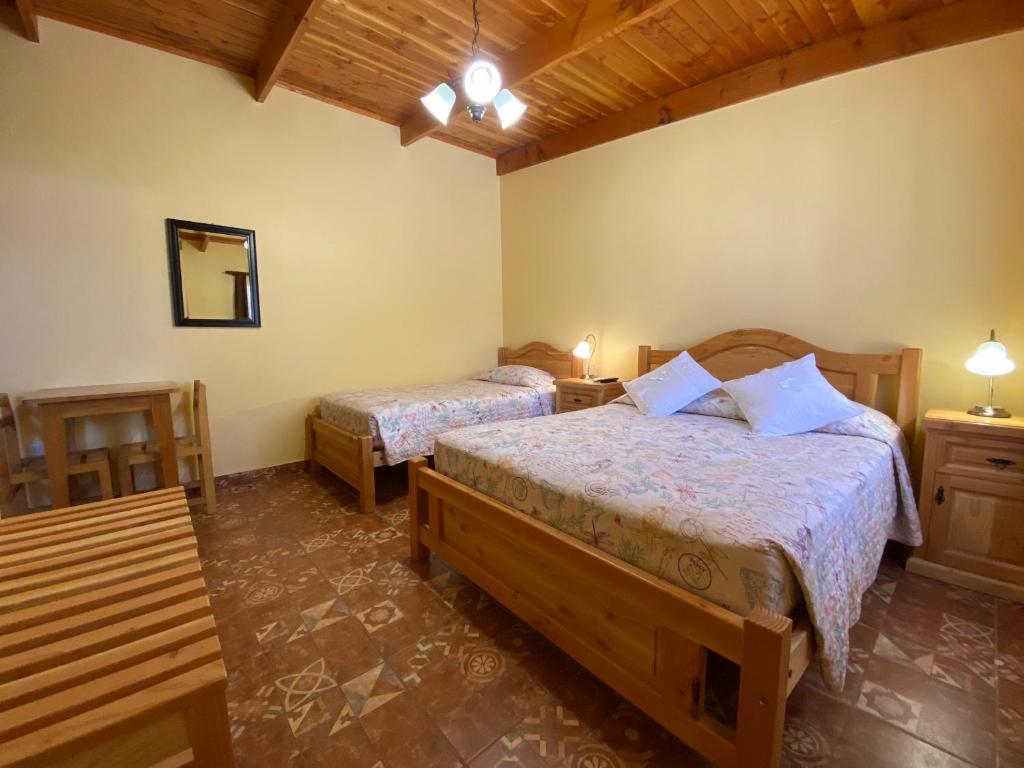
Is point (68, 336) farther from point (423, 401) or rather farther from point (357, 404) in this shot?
Result: point (423, 401)

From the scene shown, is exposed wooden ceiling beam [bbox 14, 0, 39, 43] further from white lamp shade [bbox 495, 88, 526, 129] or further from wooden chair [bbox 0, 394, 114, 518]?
white lamp shade [bbox 495, 88, 526, 129]

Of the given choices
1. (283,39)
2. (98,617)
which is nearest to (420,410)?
(98,617)

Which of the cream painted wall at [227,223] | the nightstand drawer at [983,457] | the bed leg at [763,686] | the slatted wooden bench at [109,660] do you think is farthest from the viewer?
the cream painted wall at [227,223]

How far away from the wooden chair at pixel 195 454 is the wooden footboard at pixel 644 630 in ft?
6.34

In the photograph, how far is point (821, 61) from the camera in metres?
2.63

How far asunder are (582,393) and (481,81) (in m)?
2.23

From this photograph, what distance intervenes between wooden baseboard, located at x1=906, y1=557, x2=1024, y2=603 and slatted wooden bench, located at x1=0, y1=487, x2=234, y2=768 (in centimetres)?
280

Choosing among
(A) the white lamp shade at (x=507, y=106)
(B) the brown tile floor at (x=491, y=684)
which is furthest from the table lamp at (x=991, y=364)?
(A) the white lamp shade at (x=507, y=106)

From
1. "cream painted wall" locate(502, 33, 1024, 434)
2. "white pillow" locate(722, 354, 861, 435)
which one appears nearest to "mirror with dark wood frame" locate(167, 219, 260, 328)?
"cream painted wall" locate(502, 33, 1024, 434)

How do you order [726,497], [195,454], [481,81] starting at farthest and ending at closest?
[195,454] < [481,81] < [726,497]

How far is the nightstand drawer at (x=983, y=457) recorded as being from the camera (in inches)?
74.4

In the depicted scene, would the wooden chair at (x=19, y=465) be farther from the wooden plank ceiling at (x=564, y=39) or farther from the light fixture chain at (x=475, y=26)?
the light fixture chain at (x=475, y=26)

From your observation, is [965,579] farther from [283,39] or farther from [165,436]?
[283,39]

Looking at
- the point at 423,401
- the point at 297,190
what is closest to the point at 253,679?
the point at 423,401
